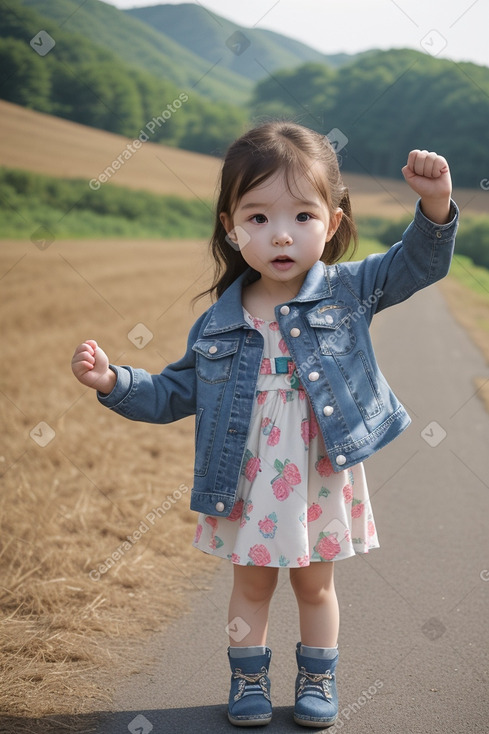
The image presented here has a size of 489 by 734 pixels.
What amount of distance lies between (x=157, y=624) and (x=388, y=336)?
26.2 feet

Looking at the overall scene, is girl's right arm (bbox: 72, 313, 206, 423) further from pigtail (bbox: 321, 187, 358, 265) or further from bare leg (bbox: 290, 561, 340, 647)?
bare leg (bbox: 290, 561, 340, 647)

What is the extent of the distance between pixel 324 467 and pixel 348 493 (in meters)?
0.12

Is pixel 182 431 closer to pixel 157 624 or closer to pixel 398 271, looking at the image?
pixel 157 624

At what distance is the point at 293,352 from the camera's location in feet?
7.56

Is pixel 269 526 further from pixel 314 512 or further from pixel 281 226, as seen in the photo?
pixel 281 226

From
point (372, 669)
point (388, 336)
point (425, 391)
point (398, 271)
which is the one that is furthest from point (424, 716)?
point (388, 336)

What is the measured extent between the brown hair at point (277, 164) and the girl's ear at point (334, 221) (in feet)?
0.05

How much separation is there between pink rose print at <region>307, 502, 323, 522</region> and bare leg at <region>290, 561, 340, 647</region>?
15 cm

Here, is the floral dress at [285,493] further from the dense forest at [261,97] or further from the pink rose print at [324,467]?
the dense forest at [261,97]

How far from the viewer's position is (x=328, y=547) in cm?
230

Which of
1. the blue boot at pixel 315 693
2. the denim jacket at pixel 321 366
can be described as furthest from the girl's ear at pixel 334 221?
the blue boot at pixel 315 693

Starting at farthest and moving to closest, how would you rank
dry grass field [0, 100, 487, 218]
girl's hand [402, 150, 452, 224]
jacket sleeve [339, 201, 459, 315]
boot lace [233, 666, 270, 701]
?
1. dry grass field [0, 100, 487, 218]
2. boot lace [233, 666, 270, 701]
3. jacket sleeve [339, 201, 459, 315]
4. girl's hand [402, 150, 452, 224]

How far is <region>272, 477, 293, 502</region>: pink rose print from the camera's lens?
7.37ft

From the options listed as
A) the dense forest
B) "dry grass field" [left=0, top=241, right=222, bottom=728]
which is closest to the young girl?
"dry grass field" [left=0, top=241, right=222, bottom=728]
